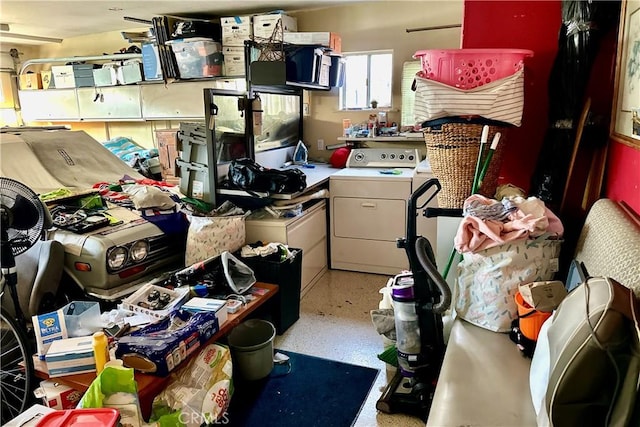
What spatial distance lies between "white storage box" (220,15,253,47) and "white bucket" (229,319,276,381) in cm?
286

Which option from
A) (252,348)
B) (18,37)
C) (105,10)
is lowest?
(252,348)

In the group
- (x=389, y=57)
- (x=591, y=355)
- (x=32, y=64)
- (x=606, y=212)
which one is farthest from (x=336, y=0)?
(x=32, y=64)

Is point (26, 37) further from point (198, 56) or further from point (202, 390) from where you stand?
point (202, 390)

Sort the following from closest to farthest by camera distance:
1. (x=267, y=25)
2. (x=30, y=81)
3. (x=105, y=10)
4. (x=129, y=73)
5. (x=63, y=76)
Answer: (x=267, y=25) → (x=105, y=10) → (x=129, y=73) → (x=63, y=76) → (x=30, y=81)

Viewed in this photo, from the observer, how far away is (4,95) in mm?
6277

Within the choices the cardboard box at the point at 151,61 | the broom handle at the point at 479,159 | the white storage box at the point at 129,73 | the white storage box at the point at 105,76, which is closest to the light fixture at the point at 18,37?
the white storage box at the point at 105,76

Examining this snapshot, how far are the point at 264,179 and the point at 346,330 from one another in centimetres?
116

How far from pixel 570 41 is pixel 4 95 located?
708cm

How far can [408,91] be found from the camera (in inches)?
165

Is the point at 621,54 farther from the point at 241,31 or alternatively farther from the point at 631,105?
the point at 241,31

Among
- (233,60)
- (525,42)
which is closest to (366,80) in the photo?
(233,60)

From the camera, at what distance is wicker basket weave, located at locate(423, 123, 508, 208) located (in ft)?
6.93

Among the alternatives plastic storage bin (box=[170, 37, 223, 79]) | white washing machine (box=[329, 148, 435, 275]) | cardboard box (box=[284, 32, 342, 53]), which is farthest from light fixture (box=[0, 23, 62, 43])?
white washing machine (box=[329, 148, 435, 275])

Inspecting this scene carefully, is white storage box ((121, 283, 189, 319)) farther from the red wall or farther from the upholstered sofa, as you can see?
the red wall
